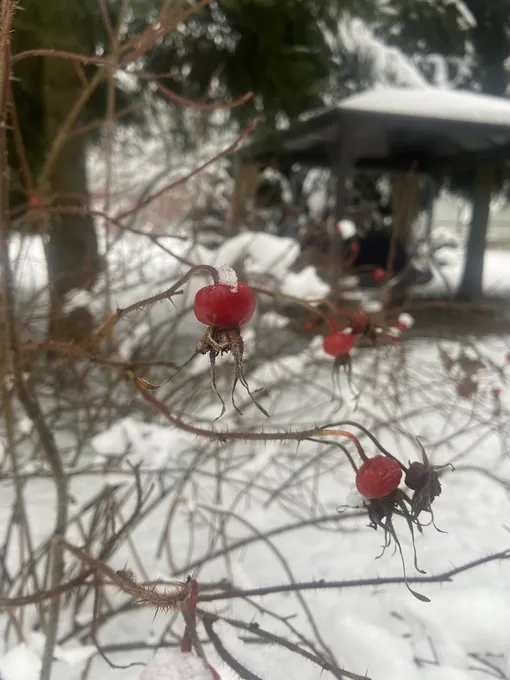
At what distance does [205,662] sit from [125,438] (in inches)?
33.2

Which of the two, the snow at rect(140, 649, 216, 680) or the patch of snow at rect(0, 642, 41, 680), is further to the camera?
the patch of snow at rect(0, 642, 41, 680)

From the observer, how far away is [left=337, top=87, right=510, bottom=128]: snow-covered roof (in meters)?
4.40

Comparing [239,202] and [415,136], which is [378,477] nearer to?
[239,202]

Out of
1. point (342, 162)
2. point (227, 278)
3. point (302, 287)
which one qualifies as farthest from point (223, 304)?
point (342, 162)

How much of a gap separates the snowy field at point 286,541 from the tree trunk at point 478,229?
3445 mm

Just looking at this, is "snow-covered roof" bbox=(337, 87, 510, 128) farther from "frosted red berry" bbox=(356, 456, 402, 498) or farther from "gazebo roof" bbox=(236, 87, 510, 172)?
"frosted red berry" bbox=(356, 456, 402, 498)

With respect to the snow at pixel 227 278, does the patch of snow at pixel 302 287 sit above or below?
below

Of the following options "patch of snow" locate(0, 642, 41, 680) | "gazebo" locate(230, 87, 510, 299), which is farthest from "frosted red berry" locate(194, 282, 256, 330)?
"gazebo" locate(230, 87, 510, 299)

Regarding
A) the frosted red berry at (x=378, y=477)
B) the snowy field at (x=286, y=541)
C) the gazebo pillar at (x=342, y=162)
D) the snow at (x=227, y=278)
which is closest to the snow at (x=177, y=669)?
the snowy field at (x=286, y=541)

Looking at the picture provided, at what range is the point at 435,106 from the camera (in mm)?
4559

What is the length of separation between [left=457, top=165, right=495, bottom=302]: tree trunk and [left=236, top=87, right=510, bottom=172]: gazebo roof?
1.23 ft

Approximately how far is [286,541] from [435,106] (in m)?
4.20

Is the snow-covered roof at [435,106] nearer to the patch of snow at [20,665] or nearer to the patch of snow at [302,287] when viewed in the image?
the patch of snow at [302,287]

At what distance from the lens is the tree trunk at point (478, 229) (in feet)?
16.7
